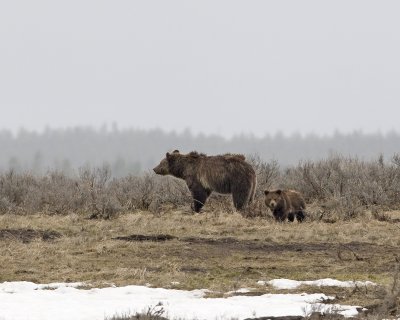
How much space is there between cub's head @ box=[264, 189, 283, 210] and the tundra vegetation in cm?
41

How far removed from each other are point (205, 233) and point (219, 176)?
342 cm

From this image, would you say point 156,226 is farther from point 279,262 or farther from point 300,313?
point 300,313

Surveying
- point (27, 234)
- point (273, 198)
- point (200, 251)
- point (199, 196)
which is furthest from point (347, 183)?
point (27, 234)

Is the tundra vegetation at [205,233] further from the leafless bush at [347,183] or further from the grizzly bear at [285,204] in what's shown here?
the grizzly bear at [285,204]

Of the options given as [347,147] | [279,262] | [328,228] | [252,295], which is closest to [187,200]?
[328,228]

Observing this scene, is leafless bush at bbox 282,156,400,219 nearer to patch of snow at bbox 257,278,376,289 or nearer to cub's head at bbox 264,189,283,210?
cub's head at bbox 264,189,283,210

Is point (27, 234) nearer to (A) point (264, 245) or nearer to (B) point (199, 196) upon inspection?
(A) point (264, 245)

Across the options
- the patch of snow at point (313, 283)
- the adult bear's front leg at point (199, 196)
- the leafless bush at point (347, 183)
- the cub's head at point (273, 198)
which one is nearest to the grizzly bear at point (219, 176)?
the adult bear's front leg at point (199, 196)

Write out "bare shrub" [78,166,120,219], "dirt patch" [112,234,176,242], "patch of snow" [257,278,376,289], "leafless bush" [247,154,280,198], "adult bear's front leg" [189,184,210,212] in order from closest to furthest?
"patch of snow" [257,278,376,289] → "dirt patch" [112,234,176,242] → "bare shrub" [78,166,120,219] → "adult bear's front leg" [189,184,210,212] → "leafless bush" [247,154,280,198]

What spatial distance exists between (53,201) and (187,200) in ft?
10.7

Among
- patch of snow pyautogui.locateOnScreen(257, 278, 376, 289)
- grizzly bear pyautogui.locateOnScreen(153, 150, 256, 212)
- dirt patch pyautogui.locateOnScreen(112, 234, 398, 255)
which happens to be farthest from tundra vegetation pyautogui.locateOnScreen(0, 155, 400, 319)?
grizzly bear pyautogui.locateOnScreen(153, 150, 256, 212)

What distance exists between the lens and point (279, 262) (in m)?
12.1

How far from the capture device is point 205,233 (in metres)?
15.4

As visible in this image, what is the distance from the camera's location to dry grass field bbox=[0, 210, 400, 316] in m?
10.7
